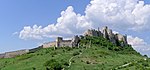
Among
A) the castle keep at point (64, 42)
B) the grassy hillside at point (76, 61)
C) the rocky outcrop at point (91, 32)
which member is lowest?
the grassy hillside at point (76, 61)

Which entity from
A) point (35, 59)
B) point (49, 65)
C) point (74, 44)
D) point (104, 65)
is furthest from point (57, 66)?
Result: point (74, 44)

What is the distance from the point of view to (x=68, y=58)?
90.8 m

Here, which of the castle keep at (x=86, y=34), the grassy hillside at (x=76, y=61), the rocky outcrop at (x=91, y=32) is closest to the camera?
the grassy hillside at (x=76, y=61)

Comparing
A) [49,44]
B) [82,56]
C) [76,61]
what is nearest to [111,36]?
[49,44]

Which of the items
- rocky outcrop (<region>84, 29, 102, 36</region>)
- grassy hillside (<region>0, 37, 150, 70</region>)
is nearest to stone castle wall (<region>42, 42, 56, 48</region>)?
grassy hillside (<region>0, 37, 150, 70</region>)

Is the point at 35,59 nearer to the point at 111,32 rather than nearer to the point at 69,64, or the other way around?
the point at 69,64

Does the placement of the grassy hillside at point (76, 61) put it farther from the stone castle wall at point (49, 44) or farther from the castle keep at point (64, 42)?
the stone castle wall at point (49, 44)

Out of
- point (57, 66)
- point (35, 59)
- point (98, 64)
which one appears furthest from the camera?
point (35, 59)

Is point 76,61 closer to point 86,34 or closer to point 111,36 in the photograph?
point 86,34

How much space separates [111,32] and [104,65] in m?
59.3

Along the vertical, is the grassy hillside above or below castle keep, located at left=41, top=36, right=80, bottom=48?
below

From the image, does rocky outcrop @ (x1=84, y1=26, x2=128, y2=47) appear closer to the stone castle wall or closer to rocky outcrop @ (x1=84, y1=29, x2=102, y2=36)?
rocky outcrop @ (x1=84, y1=29, x2=102, y2=36)

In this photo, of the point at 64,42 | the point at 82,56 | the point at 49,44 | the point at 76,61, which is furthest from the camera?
the point at 49,44

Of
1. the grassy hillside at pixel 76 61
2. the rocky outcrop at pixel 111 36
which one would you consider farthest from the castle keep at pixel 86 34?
the grassy hillside at pixel 76 61
